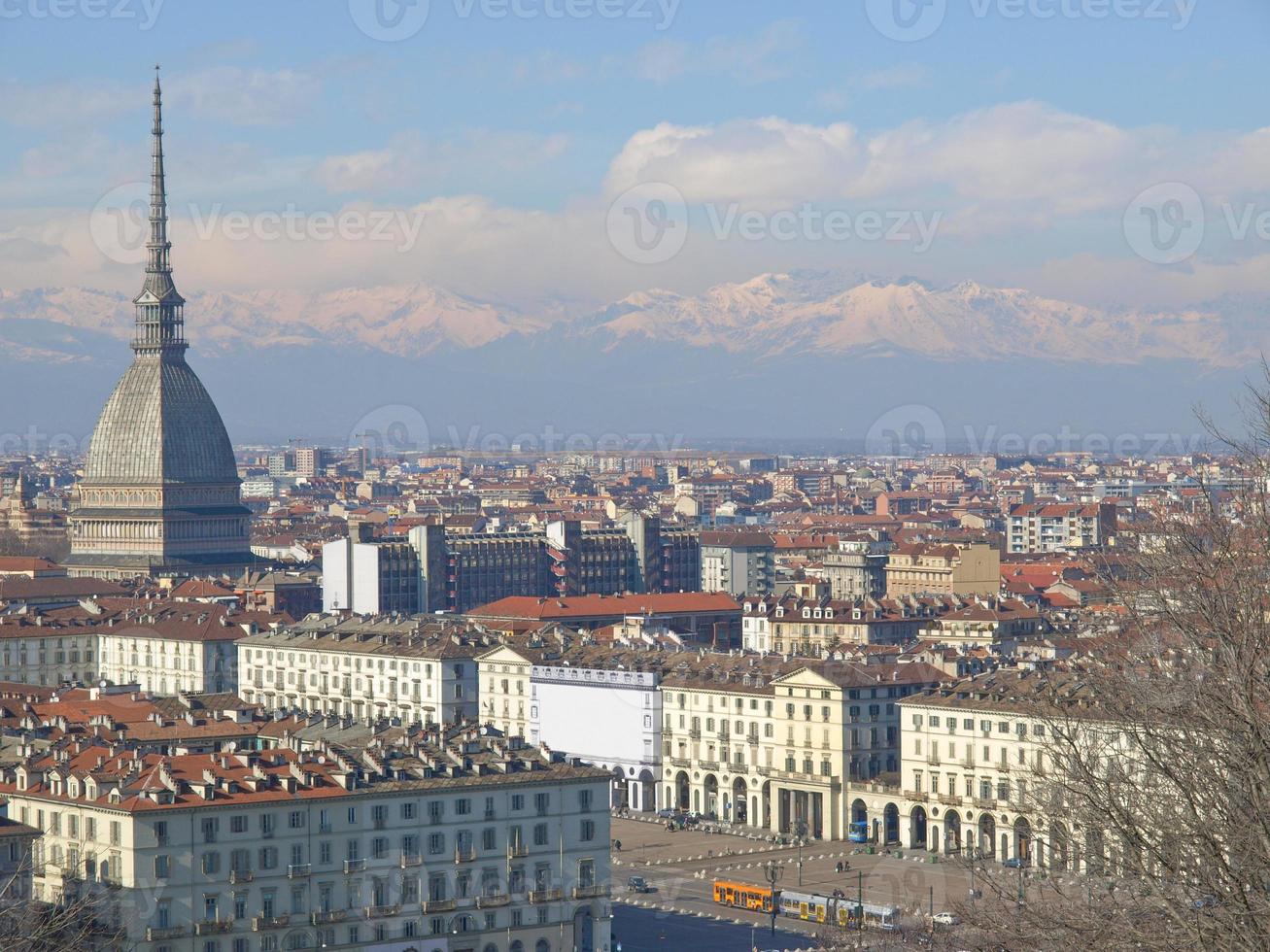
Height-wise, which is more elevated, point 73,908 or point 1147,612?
point 1147,612

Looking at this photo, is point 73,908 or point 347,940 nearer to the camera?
point 73,908

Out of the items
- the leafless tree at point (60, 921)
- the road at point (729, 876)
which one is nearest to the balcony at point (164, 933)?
the leafless tree at point (60, 921)

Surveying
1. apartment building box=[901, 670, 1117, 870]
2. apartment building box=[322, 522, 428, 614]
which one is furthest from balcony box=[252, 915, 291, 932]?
apartment building box=[322, 522, 428, 614]

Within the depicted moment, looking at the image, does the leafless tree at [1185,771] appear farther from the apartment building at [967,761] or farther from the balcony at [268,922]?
the apartment building at [967,761]

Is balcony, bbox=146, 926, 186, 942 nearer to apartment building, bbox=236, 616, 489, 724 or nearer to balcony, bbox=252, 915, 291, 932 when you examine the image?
balcony, bbox=252, 915, 291, 932

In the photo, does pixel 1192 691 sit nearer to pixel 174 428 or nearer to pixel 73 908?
pixel 73 908

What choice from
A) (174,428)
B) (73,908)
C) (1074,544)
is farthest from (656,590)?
(73,908)

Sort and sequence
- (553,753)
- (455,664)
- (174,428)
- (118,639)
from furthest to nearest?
(174,428) → (118,639) → (455,664) → (553,753)
